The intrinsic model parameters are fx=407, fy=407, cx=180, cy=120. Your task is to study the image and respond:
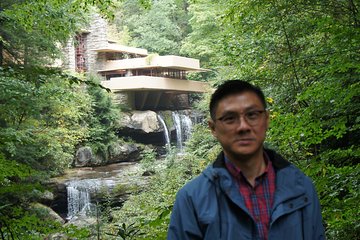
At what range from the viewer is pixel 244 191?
1390 mm

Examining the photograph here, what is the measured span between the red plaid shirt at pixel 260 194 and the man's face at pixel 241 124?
0.21ft

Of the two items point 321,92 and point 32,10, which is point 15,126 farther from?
point 321,92

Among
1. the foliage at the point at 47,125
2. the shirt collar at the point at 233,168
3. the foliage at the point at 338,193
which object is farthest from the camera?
the foliage at the point at 47,125

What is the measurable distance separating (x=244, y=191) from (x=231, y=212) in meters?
0.11

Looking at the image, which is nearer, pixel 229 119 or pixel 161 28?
pixel 229 119

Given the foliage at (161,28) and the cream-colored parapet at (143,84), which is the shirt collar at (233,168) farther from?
the foliage at (161,28)

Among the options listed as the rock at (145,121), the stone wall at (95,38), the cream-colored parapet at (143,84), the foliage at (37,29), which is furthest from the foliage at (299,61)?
the stone wall at (95,38)

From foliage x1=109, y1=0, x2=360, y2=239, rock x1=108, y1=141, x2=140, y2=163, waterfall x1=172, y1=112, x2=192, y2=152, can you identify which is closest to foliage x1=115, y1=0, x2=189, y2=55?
waterfall x1=172, y1=112, x2=192, y2=152

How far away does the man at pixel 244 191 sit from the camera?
1300 millimetres

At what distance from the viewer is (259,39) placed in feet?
19.9

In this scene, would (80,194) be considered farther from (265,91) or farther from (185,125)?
(185,125)

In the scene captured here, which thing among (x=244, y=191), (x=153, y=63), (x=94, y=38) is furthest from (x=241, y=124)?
(x=94, y=38)

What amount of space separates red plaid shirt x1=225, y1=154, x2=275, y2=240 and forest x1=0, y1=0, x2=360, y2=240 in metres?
1.55

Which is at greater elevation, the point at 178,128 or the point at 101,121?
the point at 101,121
